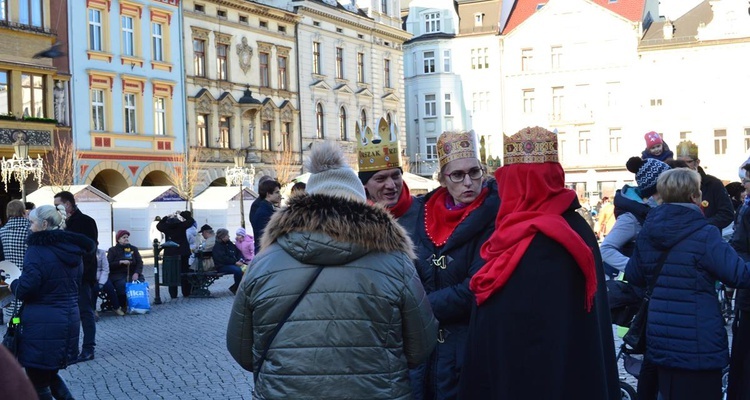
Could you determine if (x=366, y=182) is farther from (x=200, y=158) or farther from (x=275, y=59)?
(x=275, y=59)

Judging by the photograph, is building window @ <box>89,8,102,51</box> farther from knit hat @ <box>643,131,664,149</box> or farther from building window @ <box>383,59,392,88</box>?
knit hat @ <box>643,131,664,149</box>

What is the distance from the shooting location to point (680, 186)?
5.80 m

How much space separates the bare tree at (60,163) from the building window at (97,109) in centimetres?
160

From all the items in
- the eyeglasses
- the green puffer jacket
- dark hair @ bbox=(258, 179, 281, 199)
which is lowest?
the green puffer jacket

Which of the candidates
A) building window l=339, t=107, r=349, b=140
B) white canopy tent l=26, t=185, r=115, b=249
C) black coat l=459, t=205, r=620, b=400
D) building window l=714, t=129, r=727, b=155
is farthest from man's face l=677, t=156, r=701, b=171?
building window l=714, t=129, r=727, b=155

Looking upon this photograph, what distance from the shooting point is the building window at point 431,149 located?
6422cm

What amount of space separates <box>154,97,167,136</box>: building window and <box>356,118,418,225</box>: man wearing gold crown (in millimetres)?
36227

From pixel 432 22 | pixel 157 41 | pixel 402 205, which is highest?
pixel 432 22

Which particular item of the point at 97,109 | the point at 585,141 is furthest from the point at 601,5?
the point at 97,109

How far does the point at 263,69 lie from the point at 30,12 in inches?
557

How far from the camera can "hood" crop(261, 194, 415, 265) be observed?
3738 millimetres

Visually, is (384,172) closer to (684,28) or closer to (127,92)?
(127,92)

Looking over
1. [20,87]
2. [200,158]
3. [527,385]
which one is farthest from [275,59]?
[527,385]

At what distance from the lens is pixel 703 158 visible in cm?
5834
